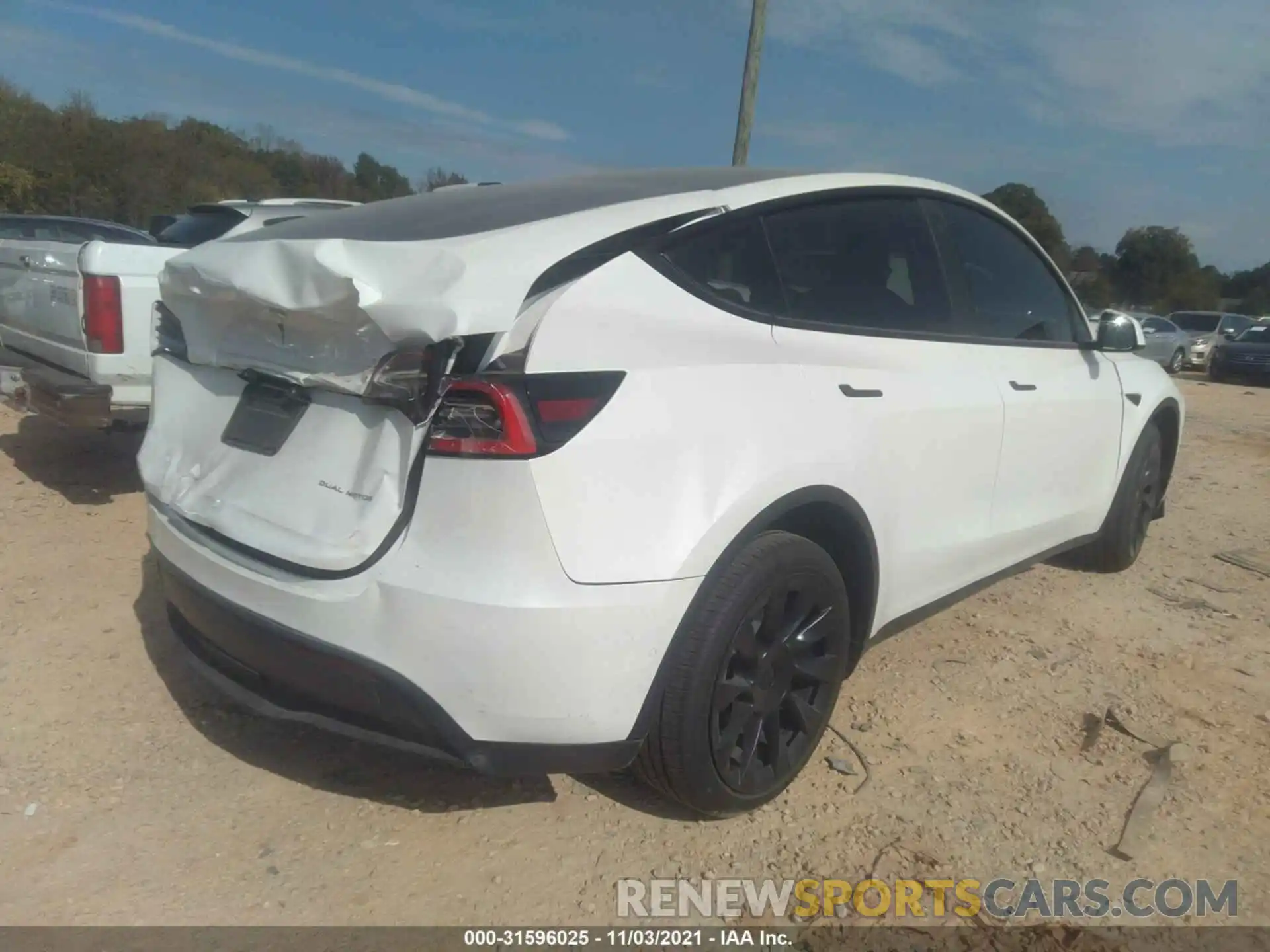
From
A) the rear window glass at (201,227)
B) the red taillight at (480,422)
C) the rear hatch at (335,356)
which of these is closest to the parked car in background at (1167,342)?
the rear window glass at (201,227)

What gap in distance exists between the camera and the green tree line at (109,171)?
31938 millimetres

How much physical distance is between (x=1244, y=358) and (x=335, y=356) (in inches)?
937

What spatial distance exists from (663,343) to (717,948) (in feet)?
4.48

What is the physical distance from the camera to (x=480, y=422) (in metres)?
2.04

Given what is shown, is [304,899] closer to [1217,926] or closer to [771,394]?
[771,394]

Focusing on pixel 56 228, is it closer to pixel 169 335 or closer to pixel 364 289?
pixel 169 335

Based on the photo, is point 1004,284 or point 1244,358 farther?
point 1244,358

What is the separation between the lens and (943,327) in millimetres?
3281

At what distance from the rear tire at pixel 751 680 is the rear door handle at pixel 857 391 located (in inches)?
17.2

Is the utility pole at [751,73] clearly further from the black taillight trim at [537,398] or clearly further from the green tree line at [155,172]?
the green tree line at [155,172]

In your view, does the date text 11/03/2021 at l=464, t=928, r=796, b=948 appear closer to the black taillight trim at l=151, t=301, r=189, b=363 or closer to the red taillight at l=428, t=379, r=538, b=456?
the red taillight at l=428, t=379, r=538, b=456

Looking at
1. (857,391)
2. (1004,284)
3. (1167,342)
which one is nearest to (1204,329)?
(1167,342)

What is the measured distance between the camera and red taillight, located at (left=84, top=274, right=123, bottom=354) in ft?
15.0

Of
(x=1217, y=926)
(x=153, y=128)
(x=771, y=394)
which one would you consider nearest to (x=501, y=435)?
(x=771, y=394)
